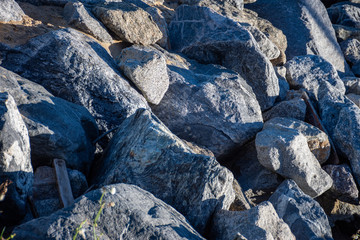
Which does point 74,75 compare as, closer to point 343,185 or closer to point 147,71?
point 147,71

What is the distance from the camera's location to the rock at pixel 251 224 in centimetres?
283

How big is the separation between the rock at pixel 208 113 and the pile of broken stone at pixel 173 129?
16mm

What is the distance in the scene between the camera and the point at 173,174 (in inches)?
126

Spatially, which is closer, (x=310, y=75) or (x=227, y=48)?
(x=227, y=48)

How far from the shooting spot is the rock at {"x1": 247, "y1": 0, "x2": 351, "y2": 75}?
8.18 metres

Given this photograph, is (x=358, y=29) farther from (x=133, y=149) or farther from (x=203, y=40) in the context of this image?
(x=133, y=149)

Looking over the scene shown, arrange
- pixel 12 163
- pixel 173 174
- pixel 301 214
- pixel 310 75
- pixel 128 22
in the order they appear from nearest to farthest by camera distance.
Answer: pixel 12 163 < pixel 173 174 < pixel 301 214 < pixel 128 22 < pixel 310 75

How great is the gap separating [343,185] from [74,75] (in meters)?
3.74

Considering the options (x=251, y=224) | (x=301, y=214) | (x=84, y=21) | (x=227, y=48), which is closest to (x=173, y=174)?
(x=251, y=224)

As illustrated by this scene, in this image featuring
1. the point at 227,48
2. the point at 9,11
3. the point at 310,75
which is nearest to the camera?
the point at 9,11

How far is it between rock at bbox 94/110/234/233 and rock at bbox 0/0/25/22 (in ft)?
8.03

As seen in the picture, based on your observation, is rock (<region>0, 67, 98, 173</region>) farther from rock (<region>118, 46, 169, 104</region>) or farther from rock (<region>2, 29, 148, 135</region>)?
rock (<region>118, 46, 169, 104</region>)

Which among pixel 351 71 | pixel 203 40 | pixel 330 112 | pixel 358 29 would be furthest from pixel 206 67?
pixel 358 29

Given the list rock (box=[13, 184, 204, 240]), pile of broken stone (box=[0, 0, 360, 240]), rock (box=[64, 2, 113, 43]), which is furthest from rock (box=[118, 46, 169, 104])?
rock (box=[13, 184, 204, 240])
